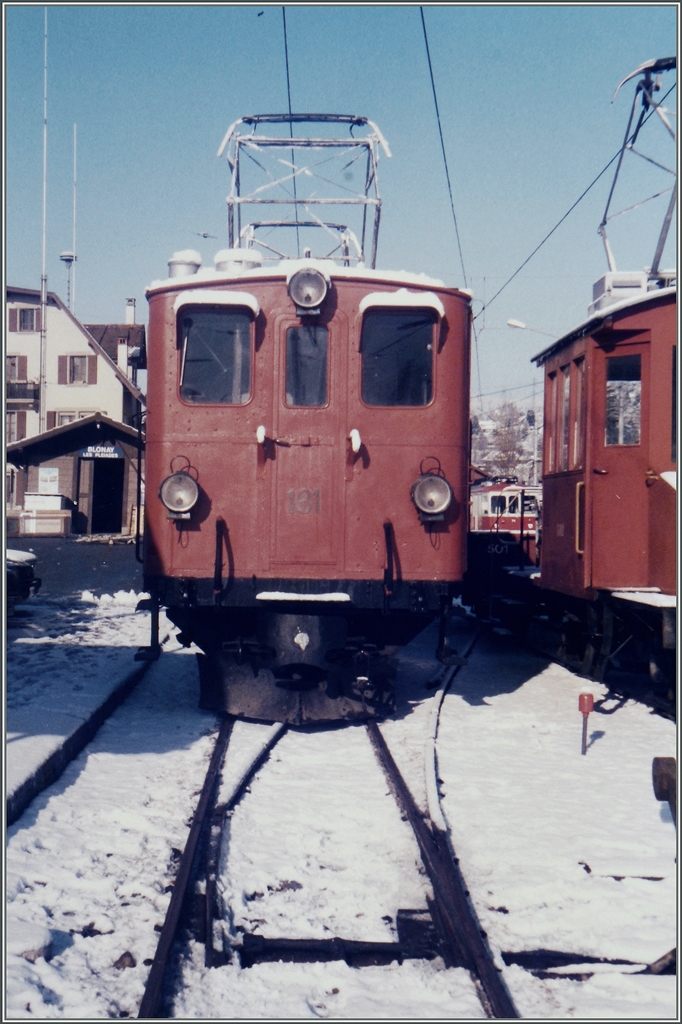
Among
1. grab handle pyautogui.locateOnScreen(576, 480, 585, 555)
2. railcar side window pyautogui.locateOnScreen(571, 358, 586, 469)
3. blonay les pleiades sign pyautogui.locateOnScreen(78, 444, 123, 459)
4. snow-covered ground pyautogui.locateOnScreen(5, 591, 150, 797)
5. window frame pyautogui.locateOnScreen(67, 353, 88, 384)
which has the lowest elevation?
snow-covered ground pyautogui.locateOnScreen(5, 591, 150, 797)

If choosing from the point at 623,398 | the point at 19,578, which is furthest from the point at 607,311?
the point at 19,578

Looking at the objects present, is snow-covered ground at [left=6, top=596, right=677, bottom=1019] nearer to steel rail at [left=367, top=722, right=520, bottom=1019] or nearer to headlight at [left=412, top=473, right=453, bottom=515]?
steel rail at [left=367, top=722, right=520, bottom=1019]

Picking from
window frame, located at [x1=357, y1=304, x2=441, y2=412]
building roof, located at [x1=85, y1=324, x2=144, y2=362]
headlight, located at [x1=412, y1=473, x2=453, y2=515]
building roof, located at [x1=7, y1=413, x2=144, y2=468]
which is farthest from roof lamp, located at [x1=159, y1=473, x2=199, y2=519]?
building roof, located at [x1=85, y1=324, x2=144, y2=362]

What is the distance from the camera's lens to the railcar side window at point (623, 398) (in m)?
8.41

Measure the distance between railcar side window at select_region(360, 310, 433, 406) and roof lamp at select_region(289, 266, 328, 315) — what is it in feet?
Answer: 1.50

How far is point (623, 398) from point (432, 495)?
2380mm

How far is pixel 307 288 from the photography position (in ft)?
23.8

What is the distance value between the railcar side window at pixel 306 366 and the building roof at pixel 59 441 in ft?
82.8

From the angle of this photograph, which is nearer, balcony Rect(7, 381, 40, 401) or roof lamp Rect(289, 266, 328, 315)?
roof lamp Rect(289, 266, 328, 315)

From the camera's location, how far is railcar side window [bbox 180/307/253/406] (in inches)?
296

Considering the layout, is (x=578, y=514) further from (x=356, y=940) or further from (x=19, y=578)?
(x=19, y=578)

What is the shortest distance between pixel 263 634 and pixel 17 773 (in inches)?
93.7

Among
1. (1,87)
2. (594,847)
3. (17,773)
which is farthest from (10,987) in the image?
(1,87)

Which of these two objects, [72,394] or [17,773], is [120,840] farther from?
[72,394]
